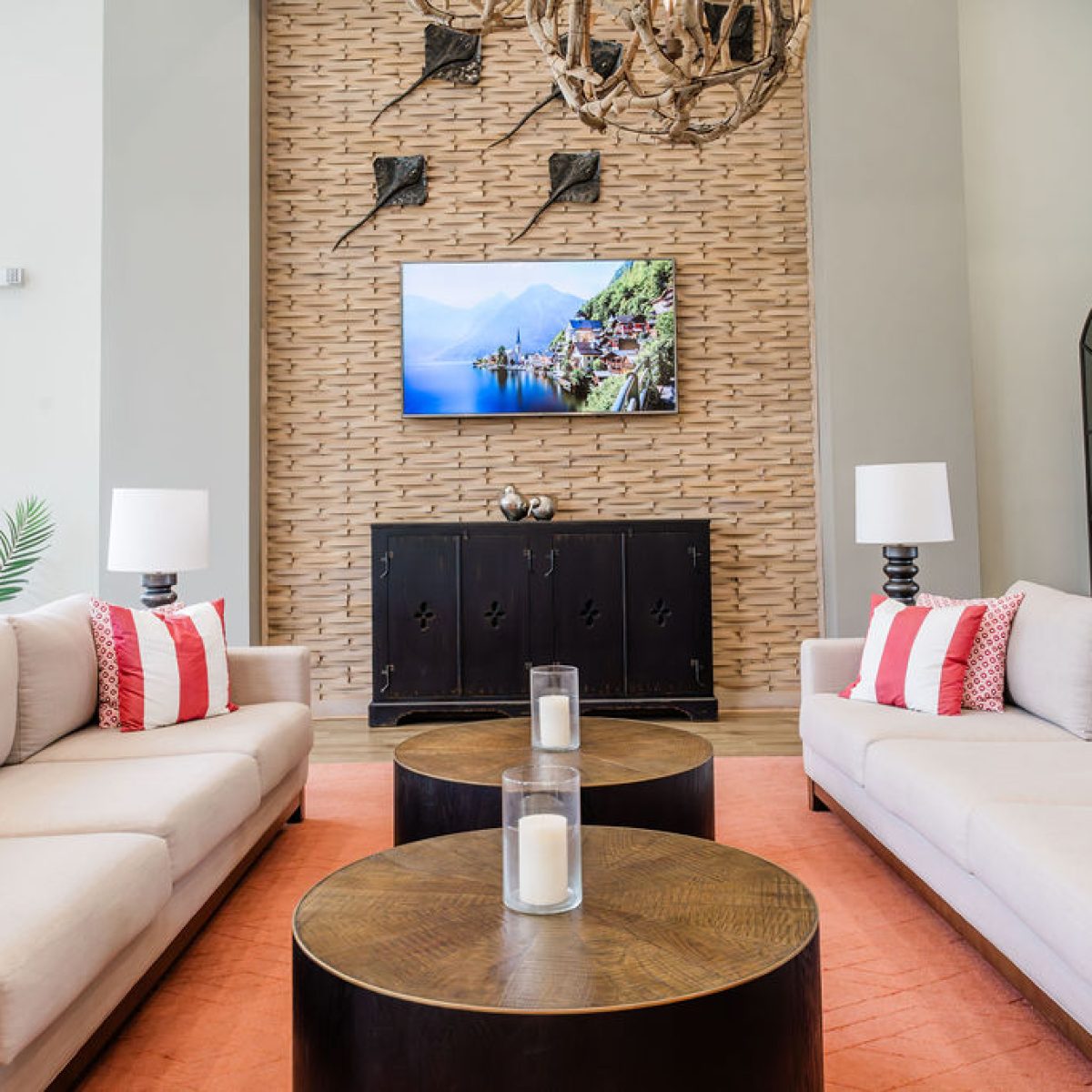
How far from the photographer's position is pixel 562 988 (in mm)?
1100

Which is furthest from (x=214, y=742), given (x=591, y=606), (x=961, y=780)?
(x=591, y=606)

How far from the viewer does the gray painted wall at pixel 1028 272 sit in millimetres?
4812

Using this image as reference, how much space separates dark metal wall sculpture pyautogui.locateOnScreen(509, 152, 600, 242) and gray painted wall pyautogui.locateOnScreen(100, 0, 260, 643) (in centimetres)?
159

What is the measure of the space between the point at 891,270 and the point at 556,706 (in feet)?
11.2

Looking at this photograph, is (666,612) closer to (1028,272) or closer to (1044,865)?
(1028,272)

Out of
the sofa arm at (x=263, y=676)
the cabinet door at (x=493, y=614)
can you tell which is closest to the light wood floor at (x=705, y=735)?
the cabinet door at (x=493, y=614)

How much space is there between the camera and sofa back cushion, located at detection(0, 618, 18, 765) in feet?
7.41

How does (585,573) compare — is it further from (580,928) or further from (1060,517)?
(580,928)

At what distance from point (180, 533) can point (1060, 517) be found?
14.0 ft

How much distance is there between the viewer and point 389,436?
4.98m

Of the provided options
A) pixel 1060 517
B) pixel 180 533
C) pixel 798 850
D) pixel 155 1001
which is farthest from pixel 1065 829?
pixel 1060 517

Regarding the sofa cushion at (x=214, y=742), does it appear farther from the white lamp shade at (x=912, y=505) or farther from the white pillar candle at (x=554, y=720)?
the white lamp shade at (x=912, y=505)

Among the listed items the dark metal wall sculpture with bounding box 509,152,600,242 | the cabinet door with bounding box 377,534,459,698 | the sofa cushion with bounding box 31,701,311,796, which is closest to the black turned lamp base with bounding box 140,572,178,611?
the sofa cushion with bounding box 31,701,311,796

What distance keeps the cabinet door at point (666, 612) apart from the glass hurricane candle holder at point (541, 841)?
128 inches
